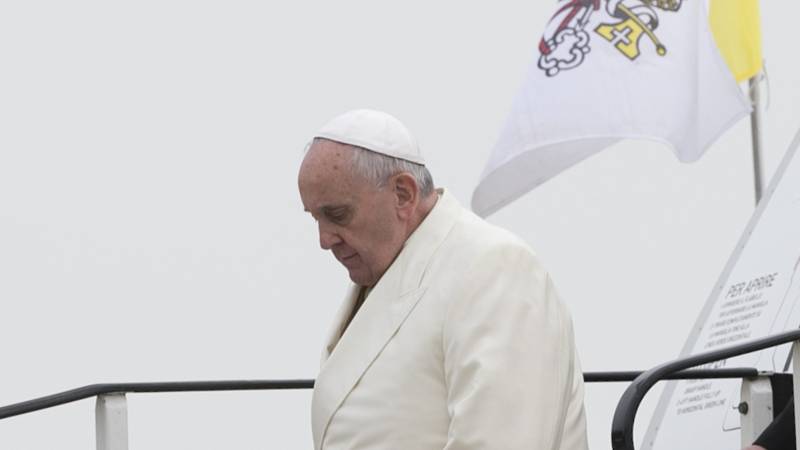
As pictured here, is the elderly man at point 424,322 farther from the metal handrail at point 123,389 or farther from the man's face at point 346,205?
the metal handrail at point 123,389

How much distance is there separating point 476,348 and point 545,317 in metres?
0.13

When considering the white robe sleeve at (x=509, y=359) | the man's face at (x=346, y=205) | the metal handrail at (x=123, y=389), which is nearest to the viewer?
the white robe sleeve at (x=509, y=359)

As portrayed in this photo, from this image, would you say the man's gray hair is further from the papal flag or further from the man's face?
the papal flag

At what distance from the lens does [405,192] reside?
2.71m

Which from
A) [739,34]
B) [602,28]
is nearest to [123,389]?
[602,28]

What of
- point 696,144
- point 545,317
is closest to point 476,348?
point 545,317

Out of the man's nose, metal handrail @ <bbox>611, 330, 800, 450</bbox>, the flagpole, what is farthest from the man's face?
the flagpole

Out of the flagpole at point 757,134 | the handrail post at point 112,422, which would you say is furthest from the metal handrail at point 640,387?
the flagpole at point 757,134

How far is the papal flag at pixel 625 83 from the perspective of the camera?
6.40 m

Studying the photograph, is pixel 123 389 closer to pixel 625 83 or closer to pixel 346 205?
pixel 346 205

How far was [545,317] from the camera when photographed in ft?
8.36

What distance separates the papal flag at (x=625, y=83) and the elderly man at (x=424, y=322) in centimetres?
375

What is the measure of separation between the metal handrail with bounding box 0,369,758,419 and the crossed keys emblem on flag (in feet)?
9.20

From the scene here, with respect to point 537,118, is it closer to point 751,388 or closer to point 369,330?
point 751,388
